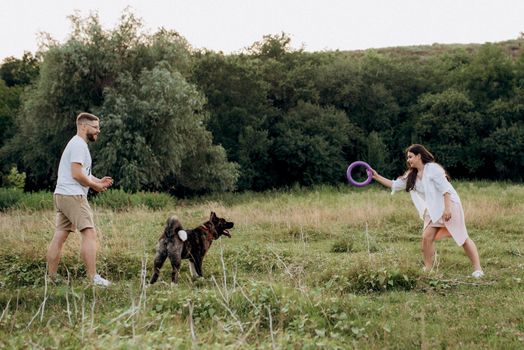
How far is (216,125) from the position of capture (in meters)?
44.7

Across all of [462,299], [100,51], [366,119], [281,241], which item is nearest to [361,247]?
[281,241]

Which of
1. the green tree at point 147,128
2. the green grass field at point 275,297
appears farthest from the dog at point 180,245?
the green tree at point 147,128

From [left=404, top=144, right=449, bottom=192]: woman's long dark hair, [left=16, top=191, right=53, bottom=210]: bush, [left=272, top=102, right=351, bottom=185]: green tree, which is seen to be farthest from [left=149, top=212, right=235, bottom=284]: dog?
[left=272, top=102, right=351, bottom=185]: green tree

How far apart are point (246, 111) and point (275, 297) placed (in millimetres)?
39338

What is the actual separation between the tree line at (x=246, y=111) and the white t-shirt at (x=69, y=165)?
73.2ft

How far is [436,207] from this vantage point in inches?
345

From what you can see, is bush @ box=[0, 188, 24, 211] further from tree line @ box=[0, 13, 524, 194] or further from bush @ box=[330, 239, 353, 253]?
bush @ box=[330, 239, 353, 253]

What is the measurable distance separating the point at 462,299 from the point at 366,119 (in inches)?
1694

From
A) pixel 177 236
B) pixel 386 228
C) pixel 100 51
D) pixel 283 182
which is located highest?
pixel 100 51

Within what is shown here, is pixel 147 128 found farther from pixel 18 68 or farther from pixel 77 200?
pixel 18 68

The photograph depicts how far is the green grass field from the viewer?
508 cm

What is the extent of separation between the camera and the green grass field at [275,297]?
508 cm

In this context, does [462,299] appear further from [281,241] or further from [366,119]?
[366,119]

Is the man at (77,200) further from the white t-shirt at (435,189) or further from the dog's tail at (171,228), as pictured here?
the white t-shirt at (435,189)
